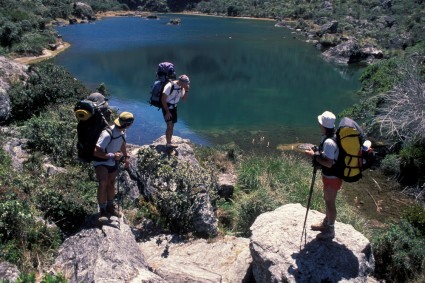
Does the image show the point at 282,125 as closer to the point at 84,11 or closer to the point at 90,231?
the point at 90,231

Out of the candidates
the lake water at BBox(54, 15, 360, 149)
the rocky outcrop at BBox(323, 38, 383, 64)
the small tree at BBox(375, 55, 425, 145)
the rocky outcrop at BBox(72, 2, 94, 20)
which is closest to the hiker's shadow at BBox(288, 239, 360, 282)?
the small tree at BBox(375, 55, 425, 145)

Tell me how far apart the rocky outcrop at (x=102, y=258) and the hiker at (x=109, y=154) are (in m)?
0.48

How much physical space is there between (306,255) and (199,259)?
194 centimetres

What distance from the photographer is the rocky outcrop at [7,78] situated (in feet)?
44.0

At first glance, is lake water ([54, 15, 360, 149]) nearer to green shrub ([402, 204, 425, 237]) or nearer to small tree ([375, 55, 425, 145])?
small tree ([375, 55, 425, 145])

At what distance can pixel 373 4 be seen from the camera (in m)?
78.2

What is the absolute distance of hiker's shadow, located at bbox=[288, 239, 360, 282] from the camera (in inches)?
255

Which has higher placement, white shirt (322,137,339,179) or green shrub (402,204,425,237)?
white shirt (322,137,339,179)

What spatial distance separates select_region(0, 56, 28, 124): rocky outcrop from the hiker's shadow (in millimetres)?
10519

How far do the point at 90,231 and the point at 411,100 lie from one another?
1415cm

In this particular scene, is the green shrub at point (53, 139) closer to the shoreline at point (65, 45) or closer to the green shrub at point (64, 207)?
the green shrub at point (64, 207)

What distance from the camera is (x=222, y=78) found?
3591 cm

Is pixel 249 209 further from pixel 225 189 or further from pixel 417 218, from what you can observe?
pixel 417 218

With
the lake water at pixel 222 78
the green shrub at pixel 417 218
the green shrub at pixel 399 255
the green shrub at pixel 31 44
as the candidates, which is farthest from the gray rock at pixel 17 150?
the green shrub at pixel 31 44
